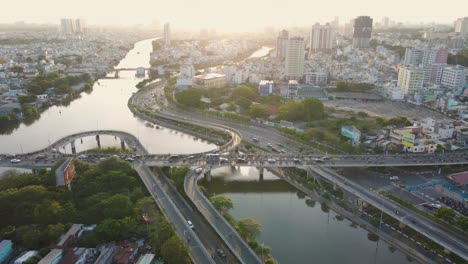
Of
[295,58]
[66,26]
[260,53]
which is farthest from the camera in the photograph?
[66,26]

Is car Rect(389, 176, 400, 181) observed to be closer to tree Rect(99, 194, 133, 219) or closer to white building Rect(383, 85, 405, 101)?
tree Rect(99, 194, 133, 219)

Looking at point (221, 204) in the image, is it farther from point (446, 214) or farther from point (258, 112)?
point (258, 112)

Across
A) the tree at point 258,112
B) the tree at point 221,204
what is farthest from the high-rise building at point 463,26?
the tree at point 221,204

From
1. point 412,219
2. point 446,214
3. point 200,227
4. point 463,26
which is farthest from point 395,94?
point 463,26

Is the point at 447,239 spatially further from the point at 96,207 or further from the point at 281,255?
the point at 96,207

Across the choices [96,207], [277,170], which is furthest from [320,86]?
[96,207]
